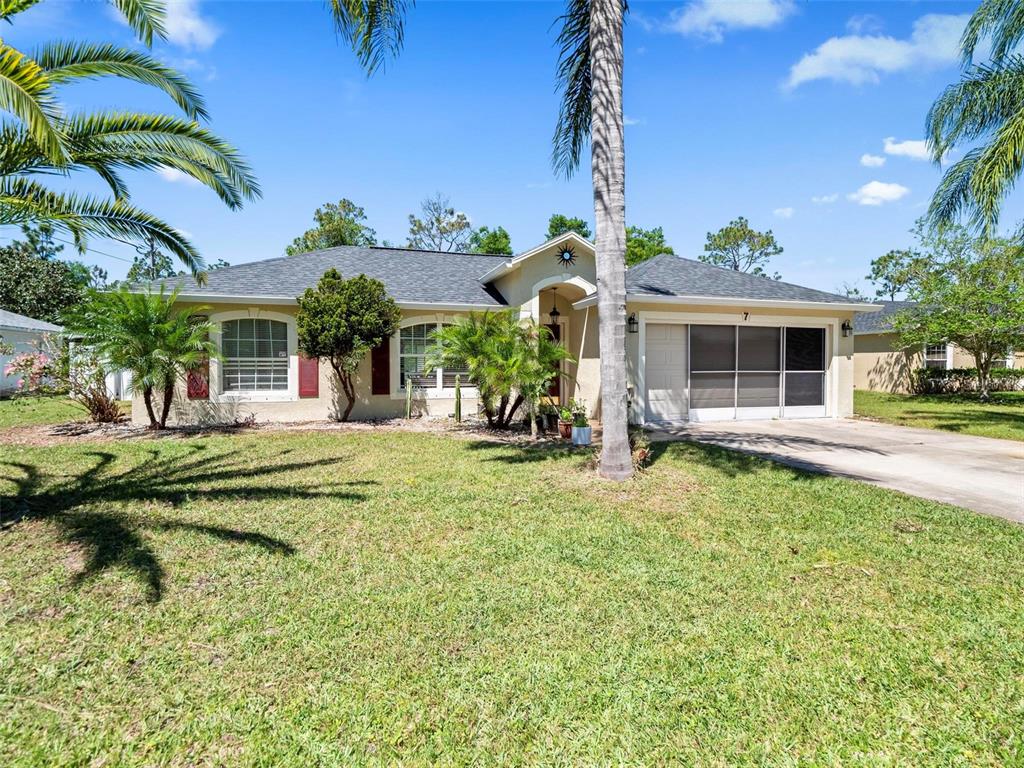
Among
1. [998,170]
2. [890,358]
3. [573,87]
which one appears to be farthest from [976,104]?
[890,358]

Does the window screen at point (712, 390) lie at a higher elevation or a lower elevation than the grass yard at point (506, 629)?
higher

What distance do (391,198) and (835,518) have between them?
19515 millimetres

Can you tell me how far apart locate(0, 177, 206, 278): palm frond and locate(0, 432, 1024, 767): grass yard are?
3441 mm

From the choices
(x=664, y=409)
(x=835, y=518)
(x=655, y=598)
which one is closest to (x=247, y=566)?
(x=655, y=598)

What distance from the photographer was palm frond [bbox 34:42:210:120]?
5.79 meters

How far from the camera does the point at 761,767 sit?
7.46 feet

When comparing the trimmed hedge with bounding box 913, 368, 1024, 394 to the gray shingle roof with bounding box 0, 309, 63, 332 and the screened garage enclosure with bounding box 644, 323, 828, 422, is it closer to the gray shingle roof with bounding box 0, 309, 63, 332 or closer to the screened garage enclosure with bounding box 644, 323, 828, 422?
the screened garage enclosure with bounding box 644, 323, 828, 422

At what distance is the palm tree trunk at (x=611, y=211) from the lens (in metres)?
6.88

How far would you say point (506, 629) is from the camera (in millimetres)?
3396

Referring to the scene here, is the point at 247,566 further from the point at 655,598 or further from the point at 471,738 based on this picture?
the point at 655,598

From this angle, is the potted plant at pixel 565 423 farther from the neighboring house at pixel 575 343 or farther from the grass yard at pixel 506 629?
the grass yard at pixel 506 629

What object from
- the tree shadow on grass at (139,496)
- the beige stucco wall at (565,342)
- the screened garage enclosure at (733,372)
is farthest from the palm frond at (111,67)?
the screened garage enclosure at (733,372)

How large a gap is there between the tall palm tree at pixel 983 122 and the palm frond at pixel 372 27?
431 inches

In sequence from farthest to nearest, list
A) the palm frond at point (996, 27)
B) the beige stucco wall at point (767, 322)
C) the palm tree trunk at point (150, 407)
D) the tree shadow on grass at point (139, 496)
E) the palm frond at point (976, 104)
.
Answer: the beige stucco wall at point (767, 322), the palm frond at point (976, 104), the palm tree trunk at point (150, 407), the palm frond at point (996, 27), the tree shadow on grass at point (139, 496)
